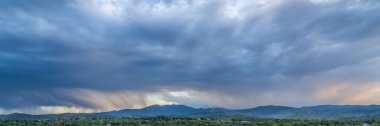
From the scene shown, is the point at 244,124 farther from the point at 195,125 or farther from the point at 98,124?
the point at 98,124

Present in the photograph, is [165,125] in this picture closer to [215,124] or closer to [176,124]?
[176,124]

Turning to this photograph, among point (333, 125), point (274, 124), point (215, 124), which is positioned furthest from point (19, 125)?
point (333, 125)

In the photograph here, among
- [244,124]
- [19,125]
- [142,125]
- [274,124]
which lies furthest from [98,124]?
[274,124]

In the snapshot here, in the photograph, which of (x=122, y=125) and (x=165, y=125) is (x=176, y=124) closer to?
(x=165, y=125)

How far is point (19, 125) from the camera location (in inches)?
4884

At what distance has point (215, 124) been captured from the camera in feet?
412

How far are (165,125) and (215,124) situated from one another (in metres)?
15.0

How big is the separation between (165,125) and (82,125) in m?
23.5

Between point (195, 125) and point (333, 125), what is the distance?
39827 millimetres

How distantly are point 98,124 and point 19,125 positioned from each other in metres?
22.7

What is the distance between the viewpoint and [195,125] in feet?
398

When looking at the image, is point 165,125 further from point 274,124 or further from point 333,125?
point 333,125

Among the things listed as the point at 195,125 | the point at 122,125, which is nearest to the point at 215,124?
the point at 195,125

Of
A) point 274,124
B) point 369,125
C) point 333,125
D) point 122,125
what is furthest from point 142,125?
point 369,125
